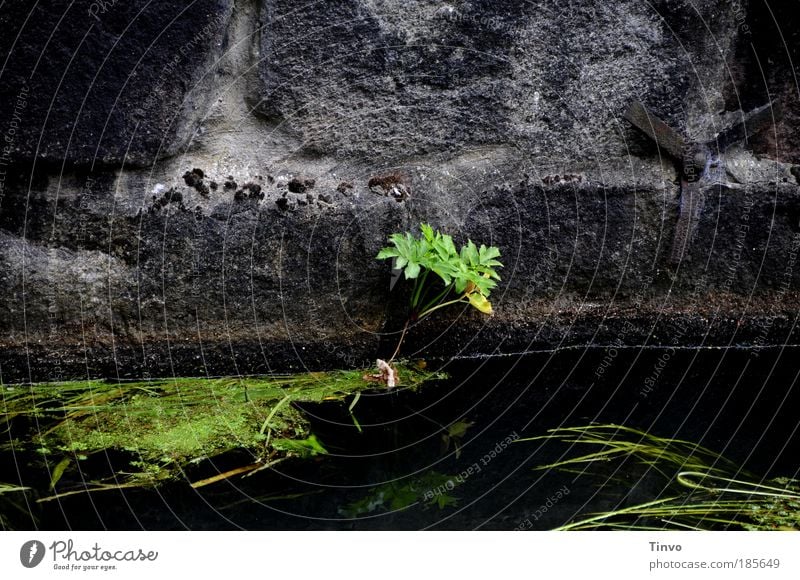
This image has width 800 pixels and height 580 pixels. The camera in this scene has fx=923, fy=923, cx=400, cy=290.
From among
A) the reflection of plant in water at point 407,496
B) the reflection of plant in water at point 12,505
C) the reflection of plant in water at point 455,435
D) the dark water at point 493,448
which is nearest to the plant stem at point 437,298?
the dark water at point 493,448

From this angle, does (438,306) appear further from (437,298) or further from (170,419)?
(170,419)

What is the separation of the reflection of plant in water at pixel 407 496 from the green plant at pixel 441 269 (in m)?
0.57

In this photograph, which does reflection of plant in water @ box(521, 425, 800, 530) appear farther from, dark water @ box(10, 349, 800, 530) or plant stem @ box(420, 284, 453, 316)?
plant stem @ box(420, 284, 453, 316)

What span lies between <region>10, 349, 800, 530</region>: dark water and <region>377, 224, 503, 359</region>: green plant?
0.18 metres

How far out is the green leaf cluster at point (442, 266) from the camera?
2.26 m

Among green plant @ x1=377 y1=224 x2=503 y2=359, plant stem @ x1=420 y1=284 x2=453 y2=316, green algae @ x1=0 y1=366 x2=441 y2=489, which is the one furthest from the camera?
plant stem @ x1=420 y1=284 x2=453 y2=316

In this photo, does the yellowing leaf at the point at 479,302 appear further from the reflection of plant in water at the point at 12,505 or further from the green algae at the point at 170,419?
the reflection of plant in water at the point at 12,505

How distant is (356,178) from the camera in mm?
2301

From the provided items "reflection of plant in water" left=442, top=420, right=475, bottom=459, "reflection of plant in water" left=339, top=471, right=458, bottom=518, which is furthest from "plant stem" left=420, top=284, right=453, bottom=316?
"reflection of plant in water" left=339, top=471, right=458, bottom=518

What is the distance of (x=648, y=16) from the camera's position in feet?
7.79

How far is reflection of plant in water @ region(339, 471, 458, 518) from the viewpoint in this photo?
5.56 ft
